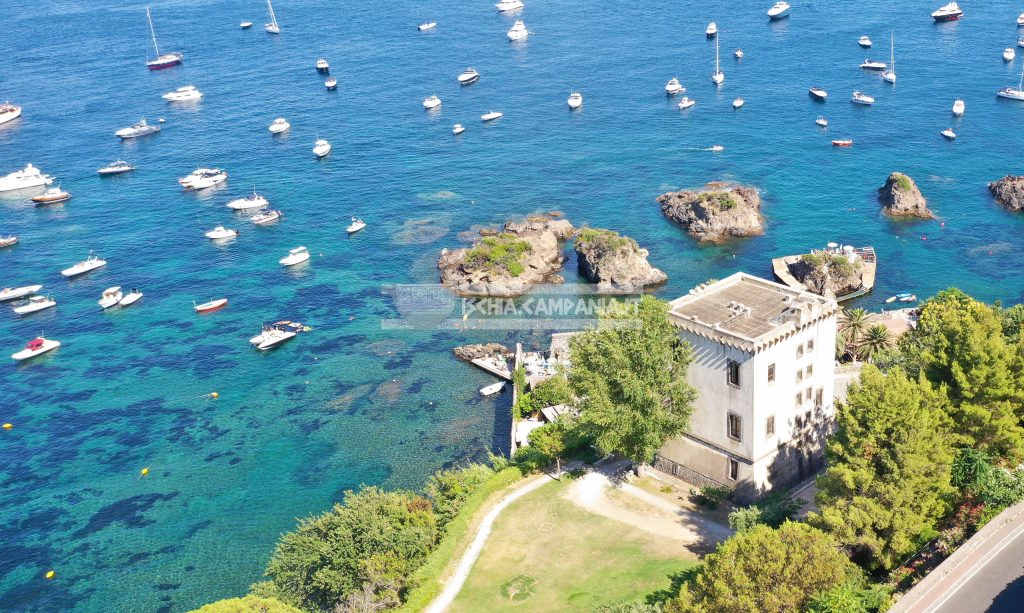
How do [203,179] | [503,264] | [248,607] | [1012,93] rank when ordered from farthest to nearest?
1. [1012,93]
2. [203,179]
3. [503,264]
4. [248,607]

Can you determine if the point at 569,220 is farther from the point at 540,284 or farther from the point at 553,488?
the point at 553,488

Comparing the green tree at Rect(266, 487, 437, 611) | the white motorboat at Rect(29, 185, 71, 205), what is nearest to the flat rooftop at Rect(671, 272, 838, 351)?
the green tree at Rect(266, 487, 437, 611)

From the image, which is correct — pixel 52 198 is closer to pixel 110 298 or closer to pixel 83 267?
pixel 83 267

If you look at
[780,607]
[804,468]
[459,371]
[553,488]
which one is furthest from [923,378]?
[459,371]

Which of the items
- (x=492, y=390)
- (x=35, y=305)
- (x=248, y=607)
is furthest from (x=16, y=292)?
(x=248, y=607)

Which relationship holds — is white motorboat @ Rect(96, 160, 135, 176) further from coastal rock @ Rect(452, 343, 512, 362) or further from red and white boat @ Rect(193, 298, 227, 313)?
coastal rock @ Rect(452, 343, 512, 362)

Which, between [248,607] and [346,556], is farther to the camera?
[346,556]
